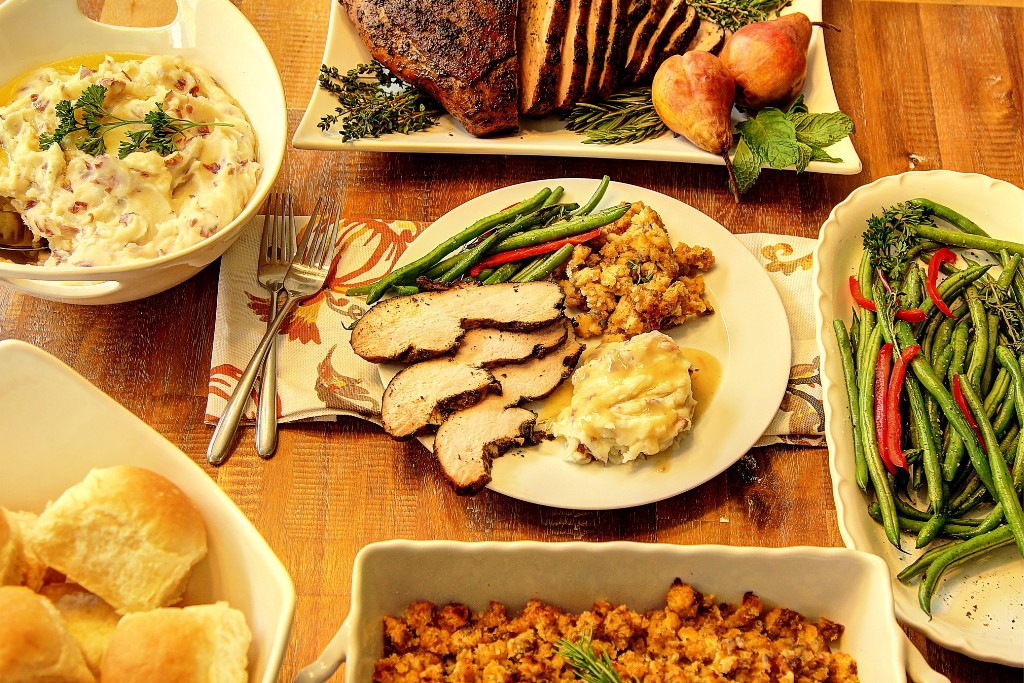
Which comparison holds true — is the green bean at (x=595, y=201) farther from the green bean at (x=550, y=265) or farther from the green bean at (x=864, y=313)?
the green bean at (x=864, y=313)

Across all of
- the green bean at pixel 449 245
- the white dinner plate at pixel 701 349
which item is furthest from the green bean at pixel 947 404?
the green bean at pixel 449 245

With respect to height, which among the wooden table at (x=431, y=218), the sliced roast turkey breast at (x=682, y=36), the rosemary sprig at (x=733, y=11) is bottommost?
the wooden table at (x=431, y=218)

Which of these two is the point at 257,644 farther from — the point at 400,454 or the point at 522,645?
the point at 400,454

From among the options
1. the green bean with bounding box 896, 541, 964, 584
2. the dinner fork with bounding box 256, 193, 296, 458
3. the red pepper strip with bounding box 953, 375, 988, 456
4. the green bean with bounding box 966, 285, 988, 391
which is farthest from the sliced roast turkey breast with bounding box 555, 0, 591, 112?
the green bean with bounding box 896, 541, 964, 584

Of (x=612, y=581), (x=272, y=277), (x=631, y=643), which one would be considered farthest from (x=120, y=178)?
(x=631, y=643)

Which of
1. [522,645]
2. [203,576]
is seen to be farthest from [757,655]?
[203,576]
